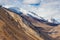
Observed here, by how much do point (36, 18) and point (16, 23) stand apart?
17 centimetres

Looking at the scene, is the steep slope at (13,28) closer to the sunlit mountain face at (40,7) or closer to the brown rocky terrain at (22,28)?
the brown rocky terrain at (22,28)

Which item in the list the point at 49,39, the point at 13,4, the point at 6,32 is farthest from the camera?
the point at 13,4

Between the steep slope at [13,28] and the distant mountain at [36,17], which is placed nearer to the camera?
the steep slope at [13,28]

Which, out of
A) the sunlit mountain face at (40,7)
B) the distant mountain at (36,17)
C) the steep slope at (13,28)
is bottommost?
the steep slope at (13,28)

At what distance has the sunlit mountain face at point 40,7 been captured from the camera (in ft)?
3.48

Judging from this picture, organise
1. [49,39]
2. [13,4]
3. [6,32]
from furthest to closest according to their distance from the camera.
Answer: [13,4]
[49,39]
[6,32]

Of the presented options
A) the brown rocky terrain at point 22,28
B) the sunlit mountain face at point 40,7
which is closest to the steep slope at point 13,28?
the brown rocky terrain at point 22,28

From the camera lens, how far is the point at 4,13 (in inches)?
36.7

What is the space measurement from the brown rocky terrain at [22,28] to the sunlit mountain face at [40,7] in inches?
2.3

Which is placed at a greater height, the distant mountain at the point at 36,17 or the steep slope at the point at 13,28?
the distant mountain at the point at 36,17

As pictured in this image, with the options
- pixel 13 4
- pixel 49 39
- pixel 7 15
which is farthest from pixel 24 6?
pixel 49 39

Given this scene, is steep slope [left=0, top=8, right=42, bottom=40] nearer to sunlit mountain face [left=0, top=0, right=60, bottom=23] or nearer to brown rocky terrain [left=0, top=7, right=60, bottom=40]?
brown rocky terrain [left=0, top=7, right=60, bottom=40]

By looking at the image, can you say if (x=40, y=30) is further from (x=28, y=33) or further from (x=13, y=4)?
(x=13, y=4)

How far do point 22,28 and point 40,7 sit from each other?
0.76 ft
